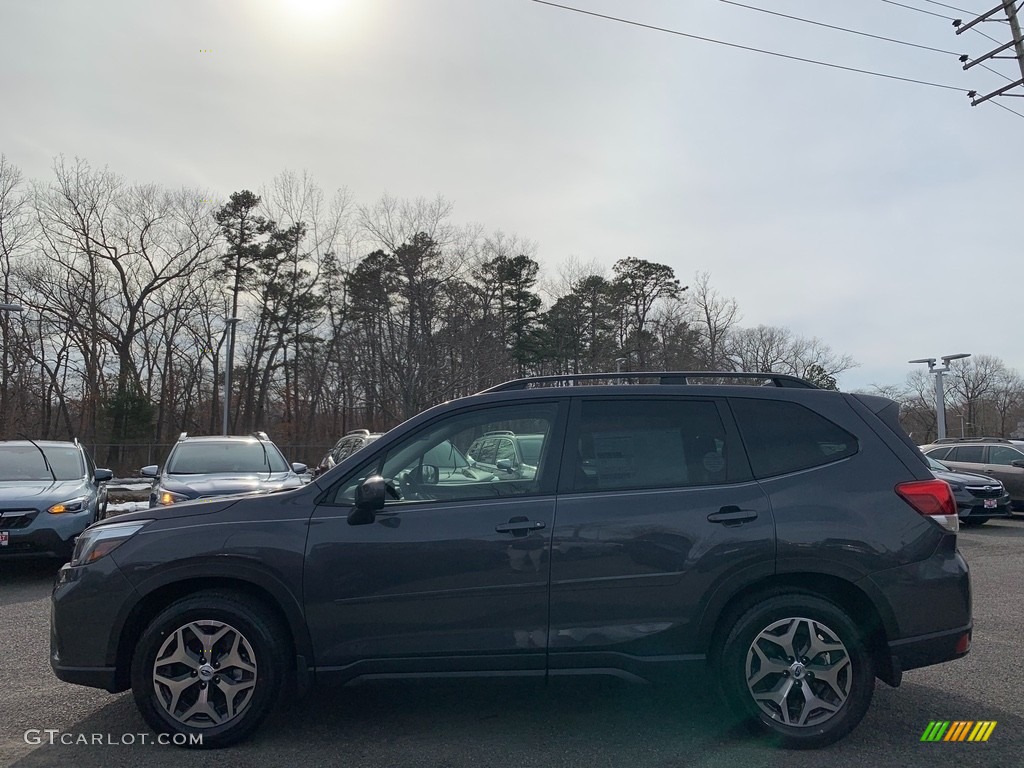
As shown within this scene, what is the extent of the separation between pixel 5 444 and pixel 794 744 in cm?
1050

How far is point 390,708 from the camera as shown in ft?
14.9

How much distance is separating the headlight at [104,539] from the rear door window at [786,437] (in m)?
3.28

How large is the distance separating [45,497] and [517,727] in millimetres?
6918

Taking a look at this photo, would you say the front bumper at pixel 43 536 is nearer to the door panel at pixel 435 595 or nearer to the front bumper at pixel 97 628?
the front bumper at pixel 97 628

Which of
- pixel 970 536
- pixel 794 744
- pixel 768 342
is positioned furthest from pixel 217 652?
pixel 768 342

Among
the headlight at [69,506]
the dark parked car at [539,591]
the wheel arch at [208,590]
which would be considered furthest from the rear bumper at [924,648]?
the headlight at [69,506]

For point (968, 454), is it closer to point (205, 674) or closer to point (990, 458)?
point (990, 458)

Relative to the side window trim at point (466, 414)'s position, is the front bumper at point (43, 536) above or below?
below

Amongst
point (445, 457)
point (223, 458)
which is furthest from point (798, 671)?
point (223, 458)

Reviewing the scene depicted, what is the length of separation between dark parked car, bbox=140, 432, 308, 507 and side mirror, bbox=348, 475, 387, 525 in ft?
18.2

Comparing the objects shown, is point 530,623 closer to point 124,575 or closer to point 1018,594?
point 124,575

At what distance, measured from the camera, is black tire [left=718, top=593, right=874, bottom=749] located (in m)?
3.95

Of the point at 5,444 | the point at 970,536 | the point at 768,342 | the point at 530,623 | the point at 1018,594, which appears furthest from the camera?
the point at 768,342

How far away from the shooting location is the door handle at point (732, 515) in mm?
3992
